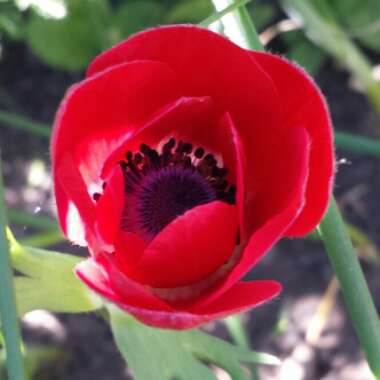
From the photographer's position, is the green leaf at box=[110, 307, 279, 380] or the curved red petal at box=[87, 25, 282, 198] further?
the green leaf at box=[110, 307, 279, 380]

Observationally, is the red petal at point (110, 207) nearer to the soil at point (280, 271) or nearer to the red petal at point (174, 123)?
the red petal at point (174, 123)

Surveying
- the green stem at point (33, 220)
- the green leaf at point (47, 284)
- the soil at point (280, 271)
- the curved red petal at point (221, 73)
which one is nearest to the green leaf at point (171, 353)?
the green leaf at point (47, 284)

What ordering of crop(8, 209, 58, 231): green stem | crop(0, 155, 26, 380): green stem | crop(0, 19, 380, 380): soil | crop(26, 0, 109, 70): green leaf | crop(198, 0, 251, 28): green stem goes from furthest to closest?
crop(26, 0, 109, 70): green leaf → crop(0, 19, 380, 380): soil → crop(8, 209, 58, 231): green stem → crop(198, 0, 251, 28): green stem → crop(0, 155, 26, 380): green stem

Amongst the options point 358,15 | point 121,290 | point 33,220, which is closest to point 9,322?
point 121,290

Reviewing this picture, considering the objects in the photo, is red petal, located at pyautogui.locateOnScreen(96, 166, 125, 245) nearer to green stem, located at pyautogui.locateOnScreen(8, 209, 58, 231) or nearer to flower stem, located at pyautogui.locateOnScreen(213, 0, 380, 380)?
flower stem, located at pyautogui.locateOnScreen(213, 0, 380, 380)

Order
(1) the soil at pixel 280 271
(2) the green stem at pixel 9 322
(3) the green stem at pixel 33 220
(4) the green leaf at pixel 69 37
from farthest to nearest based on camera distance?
1. (4) the green leaf at pixel 69 37
2. (1) the soil at pixel 280 271
3. (3) the green stem at pixel 33 220
4. (2) the green stem at pixel 9 322

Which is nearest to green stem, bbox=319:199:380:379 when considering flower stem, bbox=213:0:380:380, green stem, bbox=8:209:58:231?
flower stem, bbox=213:0:380:380

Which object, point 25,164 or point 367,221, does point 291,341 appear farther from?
point 25,164
